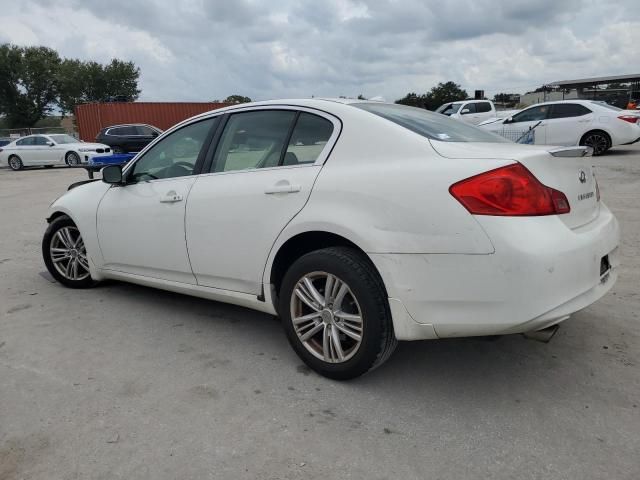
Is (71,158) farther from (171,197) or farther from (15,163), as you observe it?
(171,197)

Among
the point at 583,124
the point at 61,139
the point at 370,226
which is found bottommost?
the point at 583,124

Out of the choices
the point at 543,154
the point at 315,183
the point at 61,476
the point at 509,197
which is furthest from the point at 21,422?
the point at 543,154

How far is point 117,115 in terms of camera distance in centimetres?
2923

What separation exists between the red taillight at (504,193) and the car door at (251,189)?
0.89 metres

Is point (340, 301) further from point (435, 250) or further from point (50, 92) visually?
point (50, 92)

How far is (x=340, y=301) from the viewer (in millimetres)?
2875

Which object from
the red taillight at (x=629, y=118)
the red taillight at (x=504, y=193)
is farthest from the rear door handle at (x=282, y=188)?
the red taillight at (x=629, y=118)

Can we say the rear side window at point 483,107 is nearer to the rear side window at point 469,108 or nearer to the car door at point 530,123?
the rear side window at point 469,108

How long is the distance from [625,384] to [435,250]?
1.36 metres

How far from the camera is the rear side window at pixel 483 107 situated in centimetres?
2216

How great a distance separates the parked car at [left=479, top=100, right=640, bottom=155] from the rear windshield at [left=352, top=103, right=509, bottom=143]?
443 inches

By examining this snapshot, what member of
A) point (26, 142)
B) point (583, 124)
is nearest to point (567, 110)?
point (583, 124)

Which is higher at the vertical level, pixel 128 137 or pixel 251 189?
pixel 128 137

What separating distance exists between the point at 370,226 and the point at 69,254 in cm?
332
